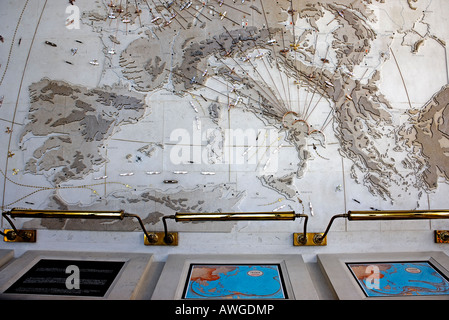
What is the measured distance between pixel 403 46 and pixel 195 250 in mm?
3817

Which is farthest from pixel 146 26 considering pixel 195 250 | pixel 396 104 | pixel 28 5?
pixel 396 104

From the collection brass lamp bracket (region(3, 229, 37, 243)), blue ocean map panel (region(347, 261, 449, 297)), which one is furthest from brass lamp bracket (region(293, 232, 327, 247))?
brass lamp bracket (region(3, 229, 37, 243))

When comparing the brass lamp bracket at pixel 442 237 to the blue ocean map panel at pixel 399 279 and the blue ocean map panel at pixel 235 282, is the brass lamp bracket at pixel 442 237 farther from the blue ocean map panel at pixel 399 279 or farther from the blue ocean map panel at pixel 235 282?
the blue ocean map panel at pixel 235 282

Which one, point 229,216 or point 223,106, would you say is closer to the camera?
point 229,216

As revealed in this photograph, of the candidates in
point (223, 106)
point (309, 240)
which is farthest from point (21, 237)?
point (309, 240)

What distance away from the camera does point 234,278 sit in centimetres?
323

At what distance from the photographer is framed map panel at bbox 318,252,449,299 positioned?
3002mm

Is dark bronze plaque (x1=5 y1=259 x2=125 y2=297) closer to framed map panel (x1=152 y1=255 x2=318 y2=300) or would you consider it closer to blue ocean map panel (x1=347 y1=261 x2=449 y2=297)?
framed map panel (x1=152 y1=255 x2=318 y2=300)

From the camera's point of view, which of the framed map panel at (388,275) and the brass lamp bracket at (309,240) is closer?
the framed map panel at (388,275)

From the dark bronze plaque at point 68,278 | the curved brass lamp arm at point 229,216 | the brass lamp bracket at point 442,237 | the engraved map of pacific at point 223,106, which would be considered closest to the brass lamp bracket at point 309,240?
the engraved map of pacific at point 223,106

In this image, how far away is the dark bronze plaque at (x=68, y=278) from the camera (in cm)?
308

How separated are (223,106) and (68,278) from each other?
2.64m

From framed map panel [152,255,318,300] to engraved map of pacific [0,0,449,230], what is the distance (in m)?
0.46

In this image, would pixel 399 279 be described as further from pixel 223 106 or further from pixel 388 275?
pixel 223 106
